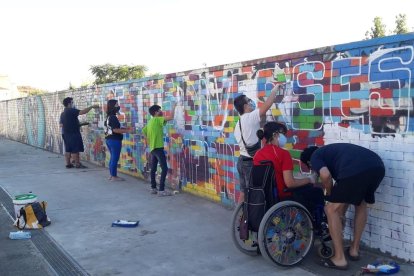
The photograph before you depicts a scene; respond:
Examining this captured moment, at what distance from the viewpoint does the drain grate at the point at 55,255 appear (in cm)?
445

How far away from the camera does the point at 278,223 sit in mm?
4250

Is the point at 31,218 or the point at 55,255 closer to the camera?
the point at 55,255

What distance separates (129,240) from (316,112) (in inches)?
108

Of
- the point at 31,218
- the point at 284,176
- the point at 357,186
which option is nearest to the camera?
the point at 357,186

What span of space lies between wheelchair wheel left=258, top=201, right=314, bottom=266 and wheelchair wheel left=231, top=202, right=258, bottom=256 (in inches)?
14.7

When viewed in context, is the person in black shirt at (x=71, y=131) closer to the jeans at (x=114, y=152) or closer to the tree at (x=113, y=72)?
the jeans at (x=114, y=152)

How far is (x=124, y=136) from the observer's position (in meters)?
10.5

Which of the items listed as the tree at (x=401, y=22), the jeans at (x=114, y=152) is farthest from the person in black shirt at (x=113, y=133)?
the tree at (x=401, y=22)

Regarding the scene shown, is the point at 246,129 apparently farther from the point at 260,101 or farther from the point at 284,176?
the point at 284,176

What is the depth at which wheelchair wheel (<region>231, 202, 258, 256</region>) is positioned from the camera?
4660 millimetres

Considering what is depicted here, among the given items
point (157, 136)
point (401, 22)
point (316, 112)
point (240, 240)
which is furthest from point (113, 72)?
point (240, 240)

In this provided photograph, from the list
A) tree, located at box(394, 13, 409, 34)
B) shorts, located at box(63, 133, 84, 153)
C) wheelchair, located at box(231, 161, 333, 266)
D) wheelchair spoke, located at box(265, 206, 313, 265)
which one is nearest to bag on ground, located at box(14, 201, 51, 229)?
wheelchair, located at box(231, 161, 333, 266)

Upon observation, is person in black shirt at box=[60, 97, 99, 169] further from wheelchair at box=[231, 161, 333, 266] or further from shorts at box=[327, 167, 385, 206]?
shorts at box=[327, 167, 385, 206]

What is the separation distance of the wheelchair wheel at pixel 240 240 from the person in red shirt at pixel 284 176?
59 cm
